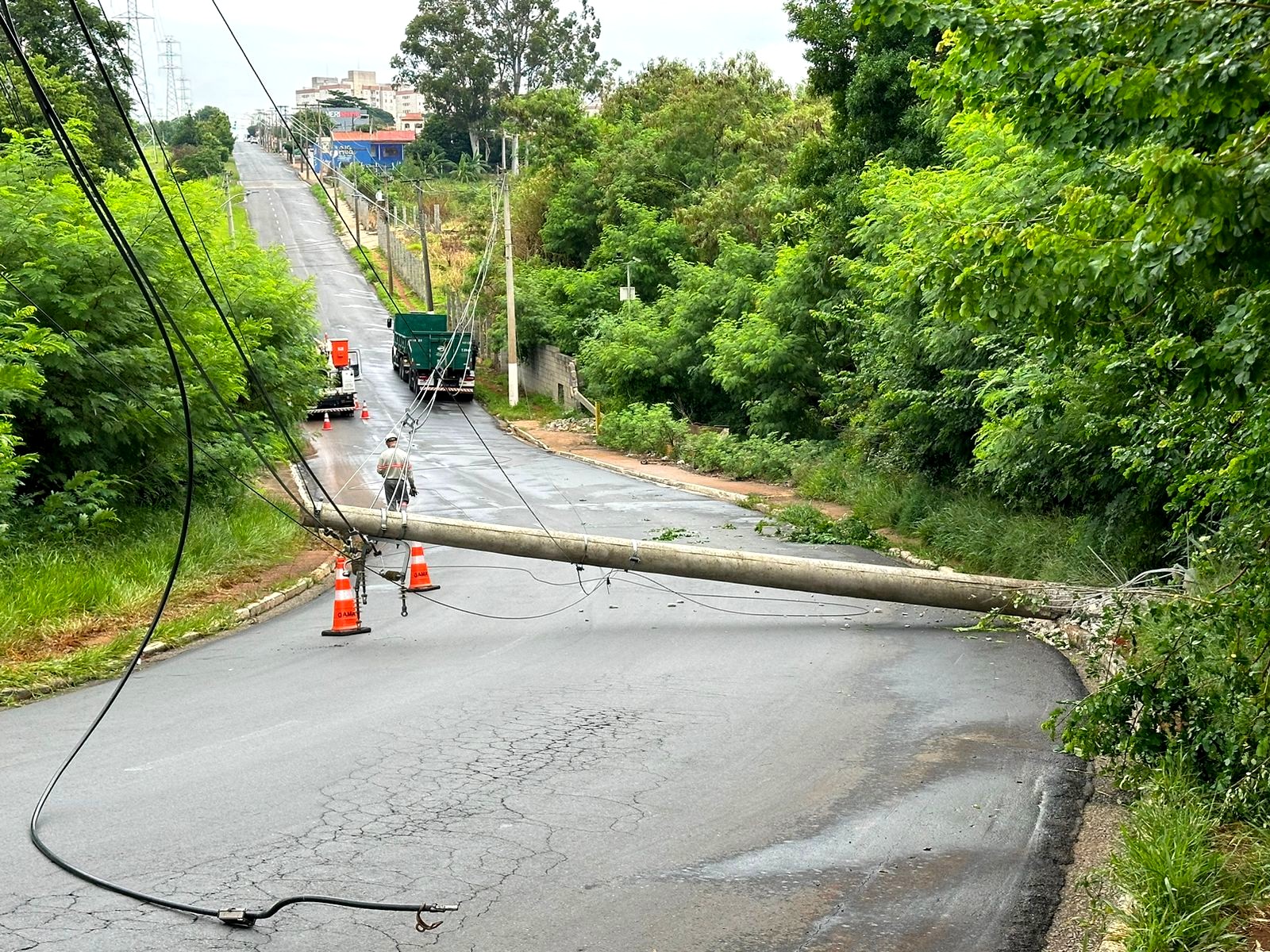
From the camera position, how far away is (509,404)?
51406mm

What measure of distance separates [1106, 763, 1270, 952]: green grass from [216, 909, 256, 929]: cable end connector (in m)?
4.25

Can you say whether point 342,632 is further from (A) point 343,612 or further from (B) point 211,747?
(B) point 211,747

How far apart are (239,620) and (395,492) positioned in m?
4.54

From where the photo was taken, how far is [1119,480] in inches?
587

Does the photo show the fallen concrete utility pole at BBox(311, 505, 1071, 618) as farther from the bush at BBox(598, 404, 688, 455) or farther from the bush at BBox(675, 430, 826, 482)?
the bush at BBox(598, 404, 688, 455)

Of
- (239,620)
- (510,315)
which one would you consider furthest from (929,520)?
(510,315)

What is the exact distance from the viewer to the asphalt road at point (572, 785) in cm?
650

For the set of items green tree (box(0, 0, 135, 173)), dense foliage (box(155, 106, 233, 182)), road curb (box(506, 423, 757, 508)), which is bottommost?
road curb (box(506, 423, 757, 508))

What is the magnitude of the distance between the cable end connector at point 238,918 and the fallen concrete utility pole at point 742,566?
314 inches

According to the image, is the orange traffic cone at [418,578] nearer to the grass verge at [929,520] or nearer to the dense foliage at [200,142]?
the grass verge at [929,520]

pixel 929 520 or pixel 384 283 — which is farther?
pixel 384 283

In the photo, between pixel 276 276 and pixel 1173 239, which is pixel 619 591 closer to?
pixel 276 276

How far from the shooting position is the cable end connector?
623 cm

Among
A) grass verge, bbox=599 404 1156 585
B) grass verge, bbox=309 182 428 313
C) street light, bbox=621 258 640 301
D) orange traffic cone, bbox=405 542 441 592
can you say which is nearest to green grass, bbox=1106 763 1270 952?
grass verge, bbox=599 404 1156 585
